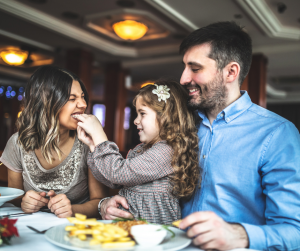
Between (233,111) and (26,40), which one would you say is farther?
(26,40)

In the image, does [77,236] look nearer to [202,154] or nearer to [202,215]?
[202,215]

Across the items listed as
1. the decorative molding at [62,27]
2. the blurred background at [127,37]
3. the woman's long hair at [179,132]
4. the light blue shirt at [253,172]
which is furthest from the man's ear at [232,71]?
the decorative molding at [62,27]

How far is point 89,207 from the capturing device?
1452 mm

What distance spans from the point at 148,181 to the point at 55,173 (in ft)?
1.94

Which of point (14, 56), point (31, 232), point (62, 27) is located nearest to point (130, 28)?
point (62, 27)

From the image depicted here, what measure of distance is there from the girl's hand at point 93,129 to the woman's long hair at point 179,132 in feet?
1.13

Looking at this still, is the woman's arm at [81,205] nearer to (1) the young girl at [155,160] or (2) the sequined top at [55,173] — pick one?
(2) the sequined top at [55,173]

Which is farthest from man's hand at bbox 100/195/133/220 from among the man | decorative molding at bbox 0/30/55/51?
decorative molding at bbox 0/30/55/51

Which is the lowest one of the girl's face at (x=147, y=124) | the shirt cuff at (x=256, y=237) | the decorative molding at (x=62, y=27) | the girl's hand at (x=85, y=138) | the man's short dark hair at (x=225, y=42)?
the shirt cuff at (x=256, y=237)

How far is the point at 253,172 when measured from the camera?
1228 mm

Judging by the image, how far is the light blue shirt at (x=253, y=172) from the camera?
1099mm

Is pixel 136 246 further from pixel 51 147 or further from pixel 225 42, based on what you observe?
pixel 225 42

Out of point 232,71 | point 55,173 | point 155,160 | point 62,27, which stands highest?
point 62,27

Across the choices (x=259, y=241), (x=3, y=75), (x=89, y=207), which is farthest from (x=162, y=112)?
A: (x=3, y=75)
